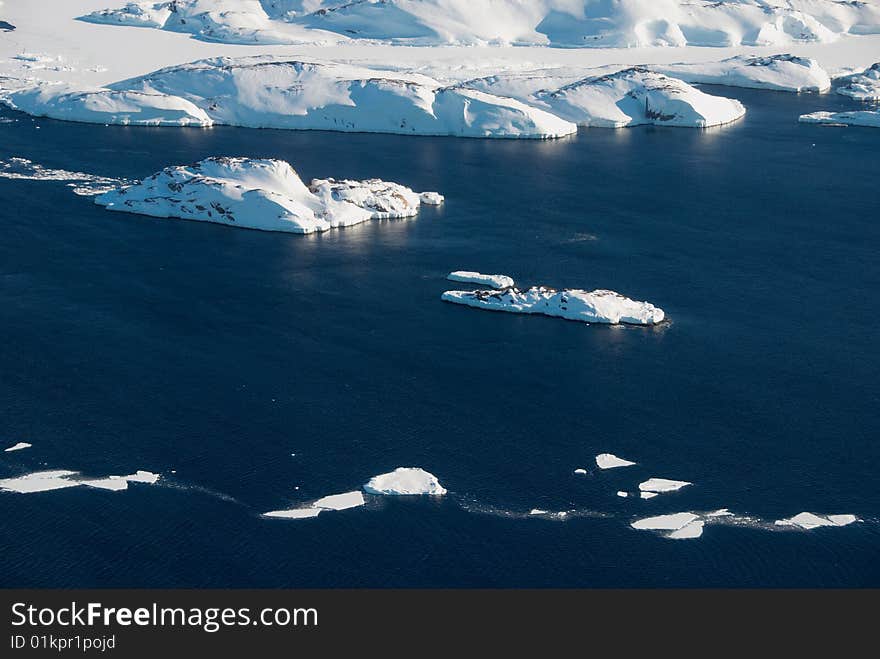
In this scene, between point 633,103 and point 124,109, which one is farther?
point 633,103

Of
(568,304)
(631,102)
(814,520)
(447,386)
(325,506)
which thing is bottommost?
(814,520)

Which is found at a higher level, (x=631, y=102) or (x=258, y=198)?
(x=631, y=102)

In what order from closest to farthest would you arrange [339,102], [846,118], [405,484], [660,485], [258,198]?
[405,484]
[660,485]
[258,198]
[339,102]
[846,118]

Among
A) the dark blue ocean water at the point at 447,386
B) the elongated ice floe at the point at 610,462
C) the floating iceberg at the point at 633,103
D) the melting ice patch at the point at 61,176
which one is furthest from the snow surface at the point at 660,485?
the floating iceberg at the point at 633,103

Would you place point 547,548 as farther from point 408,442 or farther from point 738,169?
point 738,169

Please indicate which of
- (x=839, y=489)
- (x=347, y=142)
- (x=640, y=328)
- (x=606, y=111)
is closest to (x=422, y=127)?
(x=347, y=142)

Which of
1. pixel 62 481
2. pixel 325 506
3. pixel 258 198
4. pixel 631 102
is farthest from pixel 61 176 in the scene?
pixel 631 102

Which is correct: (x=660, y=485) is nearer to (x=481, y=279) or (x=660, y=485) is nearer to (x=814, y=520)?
(x=814, y=520)
